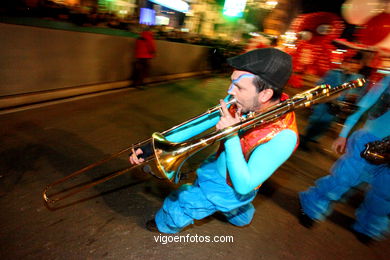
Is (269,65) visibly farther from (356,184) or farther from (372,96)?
(356,184)

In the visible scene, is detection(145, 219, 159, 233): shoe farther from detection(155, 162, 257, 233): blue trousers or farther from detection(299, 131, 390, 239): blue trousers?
detection(299, 131, 390, 239): blue trousers

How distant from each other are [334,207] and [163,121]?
137 inches

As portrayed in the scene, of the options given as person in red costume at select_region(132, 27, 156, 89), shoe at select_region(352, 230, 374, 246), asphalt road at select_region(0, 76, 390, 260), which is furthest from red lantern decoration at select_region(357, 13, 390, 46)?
person in red costume at select_region(132, 27, 156, 89)

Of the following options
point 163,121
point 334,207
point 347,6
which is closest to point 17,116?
point 163,121

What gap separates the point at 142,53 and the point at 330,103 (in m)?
5.31

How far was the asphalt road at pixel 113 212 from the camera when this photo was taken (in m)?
1.98

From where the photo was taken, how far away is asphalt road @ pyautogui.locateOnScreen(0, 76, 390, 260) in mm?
1977

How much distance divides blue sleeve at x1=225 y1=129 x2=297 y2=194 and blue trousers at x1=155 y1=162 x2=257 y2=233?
0.33 metres

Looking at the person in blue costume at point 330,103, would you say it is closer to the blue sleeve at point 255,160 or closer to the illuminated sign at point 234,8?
the blue sleeve at point 255,160

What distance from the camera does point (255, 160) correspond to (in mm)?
1342

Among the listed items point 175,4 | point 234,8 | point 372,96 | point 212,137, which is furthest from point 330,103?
point 234,8

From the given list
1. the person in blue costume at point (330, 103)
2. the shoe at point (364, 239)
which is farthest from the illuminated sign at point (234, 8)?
the shoe at point (364, 239)

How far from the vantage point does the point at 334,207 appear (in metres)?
3.12

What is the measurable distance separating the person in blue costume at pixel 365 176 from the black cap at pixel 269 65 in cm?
154
